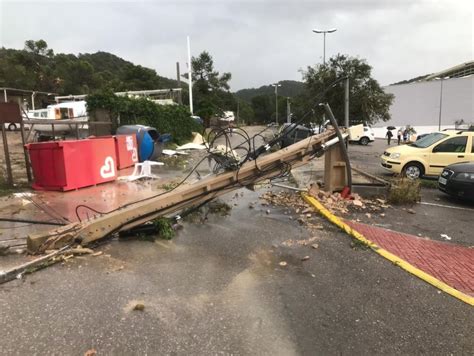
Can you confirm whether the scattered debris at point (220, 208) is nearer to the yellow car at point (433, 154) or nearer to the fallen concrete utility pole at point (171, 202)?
the fallen concrete utility pole at point (171, 202)

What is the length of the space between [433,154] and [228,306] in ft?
35.3

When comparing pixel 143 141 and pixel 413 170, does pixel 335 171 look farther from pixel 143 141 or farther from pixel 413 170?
pixel 143 141

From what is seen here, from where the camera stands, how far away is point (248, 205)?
870 centimetres

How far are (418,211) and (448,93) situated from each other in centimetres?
5871

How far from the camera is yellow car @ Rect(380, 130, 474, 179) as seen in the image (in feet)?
38.7

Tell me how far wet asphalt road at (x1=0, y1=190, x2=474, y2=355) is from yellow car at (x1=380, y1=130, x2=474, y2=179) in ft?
26.1

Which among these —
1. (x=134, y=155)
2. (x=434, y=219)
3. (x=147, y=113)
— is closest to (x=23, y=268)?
(x=434, y=219)

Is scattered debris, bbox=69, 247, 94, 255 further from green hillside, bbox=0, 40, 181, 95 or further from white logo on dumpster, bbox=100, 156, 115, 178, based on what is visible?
green hillside, bbox=0, 40, 181, 95

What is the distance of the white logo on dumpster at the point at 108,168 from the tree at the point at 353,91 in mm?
15821

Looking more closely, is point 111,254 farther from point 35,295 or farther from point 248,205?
point 248,205

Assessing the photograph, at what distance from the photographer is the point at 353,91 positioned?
24.5m

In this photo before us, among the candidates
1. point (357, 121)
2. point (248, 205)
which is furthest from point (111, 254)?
point (357, 121)

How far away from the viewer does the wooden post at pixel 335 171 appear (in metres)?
9.07

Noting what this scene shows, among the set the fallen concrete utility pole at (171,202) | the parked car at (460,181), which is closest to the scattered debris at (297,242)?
the fallen concrete utility pole at (171,202)
